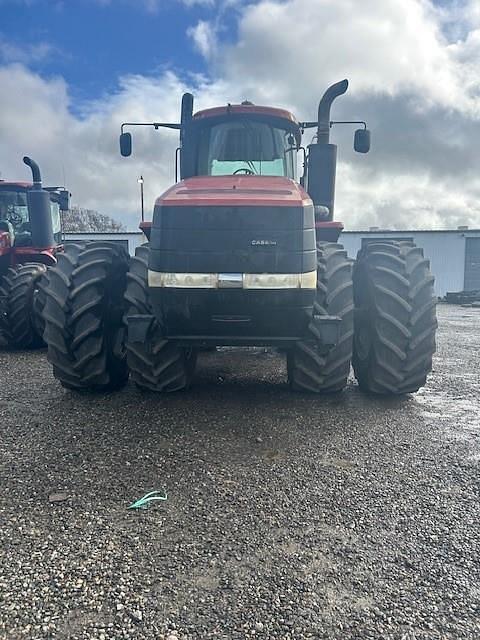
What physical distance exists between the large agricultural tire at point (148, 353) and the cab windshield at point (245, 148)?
49.3 inches

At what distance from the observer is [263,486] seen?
2975 mm

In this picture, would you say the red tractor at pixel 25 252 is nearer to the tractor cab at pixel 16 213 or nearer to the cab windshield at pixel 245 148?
the tractor cab at pixel 16 213

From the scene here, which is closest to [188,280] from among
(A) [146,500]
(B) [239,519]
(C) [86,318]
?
(C) [86,318]

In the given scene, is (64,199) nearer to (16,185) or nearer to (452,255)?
(16,185)

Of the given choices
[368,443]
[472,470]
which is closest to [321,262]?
[368,443]

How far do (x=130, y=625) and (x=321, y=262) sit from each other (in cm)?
315

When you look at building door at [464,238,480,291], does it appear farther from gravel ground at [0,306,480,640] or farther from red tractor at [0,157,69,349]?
gravel ground at [0,306,480,640]

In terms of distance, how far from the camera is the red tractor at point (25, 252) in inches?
291

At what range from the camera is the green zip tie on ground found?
108 inches

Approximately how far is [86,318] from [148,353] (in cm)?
70

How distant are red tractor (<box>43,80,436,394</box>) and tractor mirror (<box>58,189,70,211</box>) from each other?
4557 mm

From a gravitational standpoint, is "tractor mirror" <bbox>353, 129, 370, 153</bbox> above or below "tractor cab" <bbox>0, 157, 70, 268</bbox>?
above

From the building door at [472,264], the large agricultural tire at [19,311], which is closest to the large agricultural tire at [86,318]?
the large agricultural tire at [19,311]

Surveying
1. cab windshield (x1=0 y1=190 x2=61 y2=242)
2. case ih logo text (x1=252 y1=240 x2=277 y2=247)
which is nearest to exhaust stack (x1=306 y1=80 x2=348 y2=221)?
case ih logo text (x1=252 y1=240 x2=277 y2=247)
